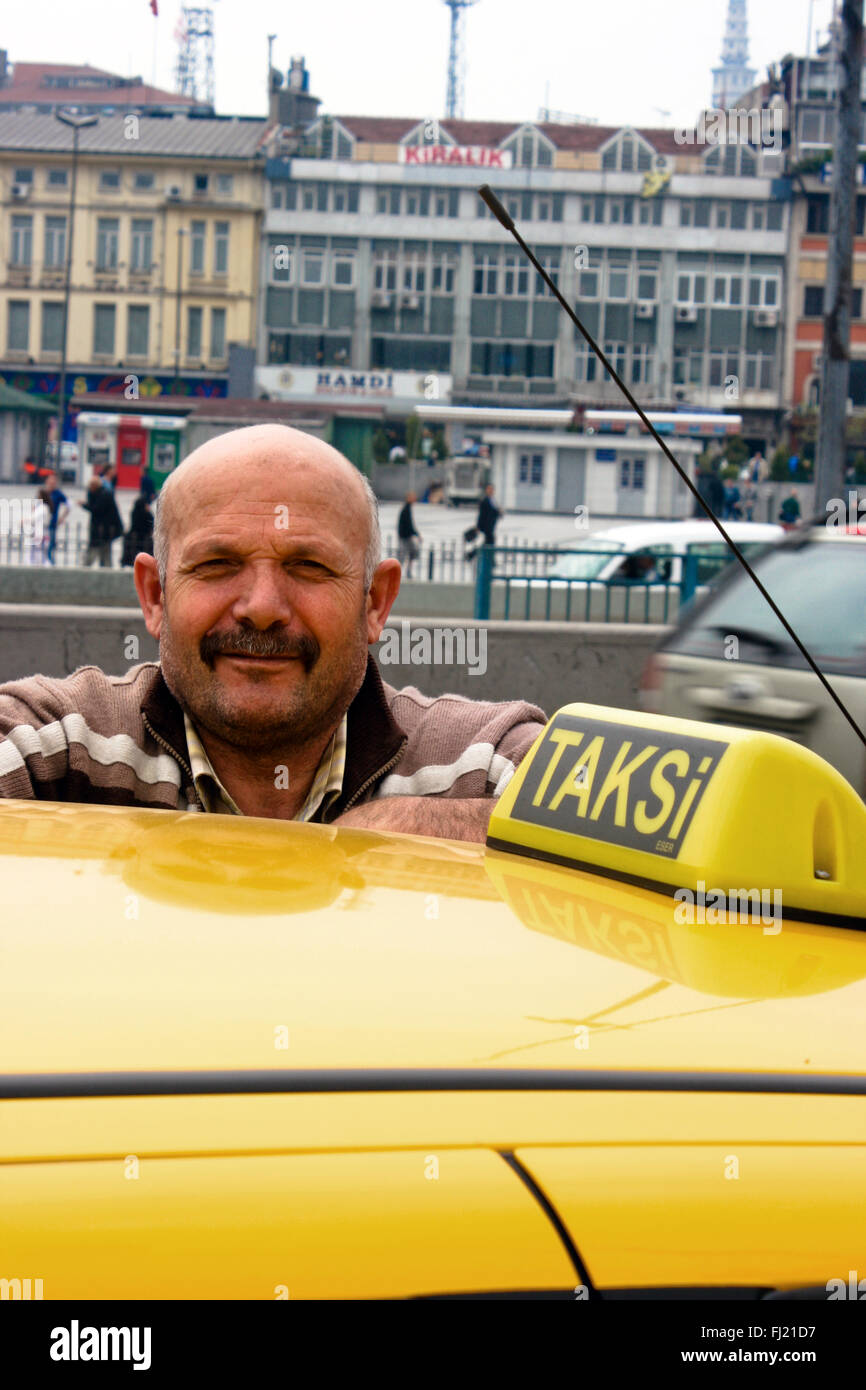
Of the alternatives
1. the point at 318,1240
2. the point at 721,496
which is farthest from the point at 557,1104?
the point at 721,496

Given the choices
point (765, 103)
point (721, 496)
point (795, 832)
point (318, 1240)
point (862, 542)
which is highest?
point (765, 103)

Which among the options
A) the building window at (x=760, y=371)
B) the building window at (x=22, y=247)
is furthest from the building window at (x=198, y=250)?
the building window at (x=760, y=371)

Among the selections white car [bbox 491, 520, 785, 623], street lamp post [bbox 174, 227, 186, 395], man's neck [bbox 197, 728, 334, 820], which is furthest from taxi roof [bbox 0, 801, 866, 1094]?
street lamp post [bbox 174, 227, 186, 395]

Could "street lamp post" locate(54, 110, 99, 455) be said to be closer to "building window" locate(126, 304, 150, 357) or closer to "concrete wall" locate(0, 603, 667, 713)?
"building window" locate(126, 304, 150, 357)

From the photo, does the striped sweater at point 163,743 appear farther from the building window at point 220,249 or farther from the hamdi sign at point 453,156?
the building window at point 220,249

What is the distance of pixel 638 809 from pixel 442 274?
67223 mm

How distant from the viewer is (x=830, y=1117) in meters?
1.01

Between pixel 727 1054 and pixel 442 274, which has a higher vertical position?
pixel 442 274

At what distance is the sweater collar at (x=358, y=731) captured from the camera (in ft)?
7.09

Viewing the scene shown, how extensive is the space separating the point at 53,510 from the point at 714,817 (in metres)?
24.2

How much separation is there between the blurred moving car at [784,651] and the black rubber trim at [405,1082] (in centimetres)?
520

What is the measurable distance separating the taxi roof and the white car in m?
11.0

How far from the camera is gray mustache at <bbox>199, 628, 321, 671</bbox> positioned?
6.92ft

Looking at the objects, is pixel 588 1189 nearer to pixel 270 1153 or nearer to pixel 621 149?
pixel 270 1153
